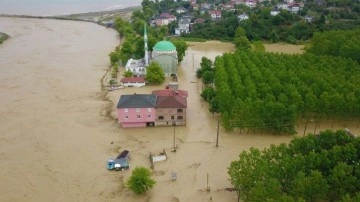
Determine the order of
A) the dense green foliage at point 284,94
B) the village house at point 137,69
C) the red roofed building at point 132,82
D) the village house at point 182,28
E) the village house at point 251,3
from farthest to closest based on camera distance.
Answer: the village house at point 251,3, the village house at point 182,28, the village house at point 137,69, the red roofed building at point 132,82, the dense green foliage at point 284,94

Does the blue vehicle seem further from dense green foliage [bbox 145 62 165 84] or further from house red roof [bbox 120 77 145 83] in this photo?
dense green foliage [bbox 145 62 165 84]

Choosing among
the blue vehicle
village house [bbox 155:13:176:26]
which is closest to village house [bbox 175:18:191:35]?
village house [bbox 155:13:176:26]

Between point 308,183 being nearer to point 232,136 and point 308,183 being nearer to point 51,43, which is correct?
point 232,136

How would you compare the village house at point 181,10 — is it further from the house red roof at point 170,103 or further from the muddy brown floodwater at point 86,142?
the house red roof at point 170,103

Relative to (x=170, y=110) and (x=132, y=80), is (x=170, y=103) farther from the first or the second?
(x=132, y=80)

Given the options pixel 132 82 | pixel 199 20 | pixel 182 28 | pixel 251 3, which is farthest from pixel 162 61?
pixel 251 3

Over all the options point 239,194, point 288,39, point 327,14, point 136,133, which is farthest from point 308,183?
point 327,14

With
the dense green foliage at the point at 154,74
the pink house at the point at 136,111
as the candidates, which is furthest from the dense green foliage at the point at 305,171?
the dense green foliage at the point at 154,74
